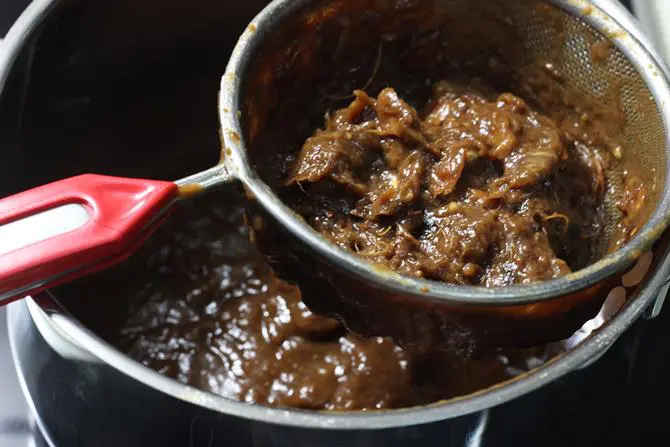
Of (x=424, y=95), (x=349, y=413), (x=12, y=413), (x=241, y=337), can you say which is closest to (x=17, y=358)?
(x=12, y=413)

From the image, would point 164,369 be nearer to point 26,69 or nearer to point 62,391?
point 62,391

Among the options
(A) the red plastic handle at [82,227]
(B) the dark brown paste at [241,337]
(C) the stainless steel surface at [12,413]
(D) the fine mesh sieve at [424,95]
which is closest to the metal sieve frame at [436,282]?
(D) the fine mesh sieve at [424,95]

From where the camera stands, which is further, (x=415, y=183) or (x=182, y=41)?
(x=182, y=41)

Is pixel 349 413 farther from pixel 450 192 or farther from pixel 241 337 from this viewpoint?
pixel 241 337

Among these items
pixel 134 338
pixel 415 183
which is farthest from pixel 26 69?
pixel 415 183

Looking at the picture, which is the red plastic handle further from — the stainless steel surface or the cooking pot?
the stainless steel surface

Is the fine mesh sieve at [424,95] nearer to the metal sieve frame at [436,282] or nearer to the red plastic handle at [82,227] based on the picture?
the metal sieve frame at [436,282]
